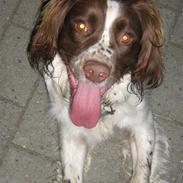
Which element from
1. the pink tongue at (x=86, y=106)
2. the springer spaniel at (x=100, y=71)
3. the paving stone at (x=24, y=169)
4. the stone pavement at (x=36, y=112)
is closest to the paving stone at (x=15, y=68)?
the stone pavement at (x=36, y=112)

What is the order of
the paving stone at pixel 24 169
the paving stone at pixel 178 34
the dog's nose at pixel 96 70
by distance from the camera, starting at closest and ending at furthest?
the dog's nose at pixel 96 70 < the paving stone at pixel 24 169 < the paving stone at pixel 178 34

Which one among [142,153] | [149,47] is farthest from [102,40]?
[142,153]

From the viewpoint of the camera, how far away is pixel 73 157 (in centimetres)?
426

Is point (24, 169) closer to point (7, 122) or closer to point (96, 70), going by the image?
point (7, 122)

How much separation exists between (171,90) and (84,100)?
1.21 m

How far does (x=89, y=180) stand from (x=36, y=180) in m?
0.41

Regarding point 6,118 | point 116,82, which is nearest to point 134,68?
point 116,82

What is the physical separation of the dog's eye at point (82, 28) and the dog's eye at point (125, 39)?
210 millimetres

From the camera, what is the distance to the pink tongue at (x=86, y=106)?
3732 millimetres

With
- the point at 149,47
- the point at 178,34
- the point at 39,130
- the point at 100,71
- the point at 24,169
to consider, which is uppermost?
the point at 100,71

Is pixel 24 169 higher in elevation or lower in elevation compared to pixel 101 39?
lower

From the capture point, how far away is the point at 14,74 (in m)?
4.82

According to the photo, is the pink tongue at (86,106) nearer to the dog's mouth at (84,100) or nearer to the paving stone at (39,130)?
the dog's mouth at (84,100)

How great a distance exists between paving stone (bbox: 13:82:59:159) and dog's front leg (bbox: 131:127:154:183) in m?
0.65
